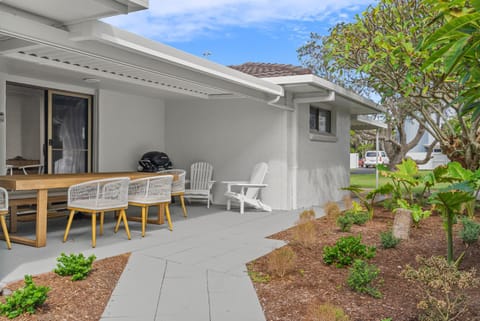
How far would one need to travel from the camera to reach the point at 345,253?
185 inches

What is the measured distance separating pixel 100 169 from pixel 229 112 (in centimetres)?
309

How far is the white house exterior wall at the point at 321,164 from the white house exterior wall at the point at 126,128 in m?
3.51

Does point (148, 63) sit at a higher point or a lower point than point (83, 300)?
higher

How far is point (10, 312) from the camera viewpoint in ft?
10.3

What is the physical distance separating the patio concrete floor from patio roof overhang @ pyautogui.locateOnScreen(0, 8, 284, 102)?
2339 mm

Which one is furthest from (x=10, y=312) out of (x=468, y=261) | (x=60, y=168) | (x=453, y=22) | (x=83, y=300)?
(x=60, y=168)

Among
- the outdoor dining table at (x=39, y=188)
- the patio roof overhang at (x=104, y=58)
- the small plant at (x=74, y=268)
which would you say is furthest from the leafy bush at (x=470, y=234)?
the outdoor dining table at (x=39, y=188)

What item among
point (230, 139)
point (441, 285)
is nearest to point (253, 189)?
point (230, 139)

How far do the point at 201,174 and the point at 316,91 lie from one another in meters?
3.18

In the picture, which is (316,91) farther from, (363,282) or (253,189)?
(363,282)

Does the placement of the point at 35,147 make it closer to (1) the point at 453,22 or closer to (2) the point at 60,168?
(2) the point at 60,168

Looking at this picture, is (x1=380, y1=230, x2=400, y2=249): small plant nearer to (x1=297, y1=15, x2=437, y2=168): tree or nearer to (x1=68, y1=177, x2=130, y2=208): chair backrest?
(x1=68, y1=177, x2=130, y2=208): chair backrest

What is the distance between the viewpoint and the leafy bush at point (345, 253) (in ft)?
Result: 15.1

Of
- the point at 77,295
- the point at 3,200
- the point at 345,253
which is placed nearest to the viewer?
the point at 77,295
